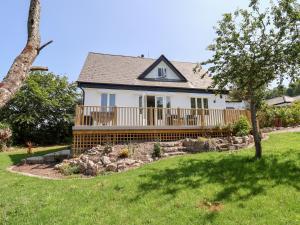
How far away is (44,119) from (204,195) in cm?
2442

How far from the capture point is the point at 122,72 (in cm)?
2020

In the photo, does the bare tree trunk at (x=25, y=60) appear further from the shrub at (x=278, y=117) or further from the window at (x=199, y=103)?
the shrub at (x=278, y=117)

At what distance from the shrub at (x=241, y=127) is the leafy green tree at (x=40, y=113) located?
61.9 feet

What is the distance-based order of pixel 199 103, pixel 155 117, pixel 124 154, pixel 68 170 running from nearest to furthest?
pixel 68 170, pixel 124 154, pixel 155 117, pixel 199 103

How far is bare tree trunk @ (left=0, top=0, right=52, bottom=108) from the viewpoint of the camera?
12.6 ft

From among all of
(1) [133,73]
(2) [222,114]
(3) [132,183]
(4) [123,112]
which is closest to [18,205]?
(3) [132,183]

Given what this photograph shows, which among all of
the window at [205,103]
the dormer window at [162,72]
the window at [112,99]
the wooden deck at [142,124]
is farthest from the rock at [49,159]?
the window at [205,103]

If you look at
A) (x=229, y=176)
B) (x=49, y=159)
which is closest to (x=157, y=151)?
(x=229, y=176)

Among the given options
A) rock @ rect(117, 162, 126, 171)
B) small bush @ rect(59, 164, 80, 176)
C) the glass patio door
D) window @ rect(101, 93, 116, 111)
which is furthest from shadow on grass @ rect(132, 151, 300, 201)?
window @ rect(101, 93, 116, 111)

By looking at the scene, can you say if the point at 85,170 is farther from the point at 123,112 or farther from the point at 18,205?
the point at 123,112

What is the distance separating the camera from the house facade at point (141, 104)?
1526cm

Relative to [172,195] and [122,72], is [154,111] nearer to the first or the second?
[122,72]

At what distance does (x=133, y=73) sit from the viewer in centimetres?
2050

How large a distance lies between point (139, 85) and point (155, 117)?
3688 millimetres
